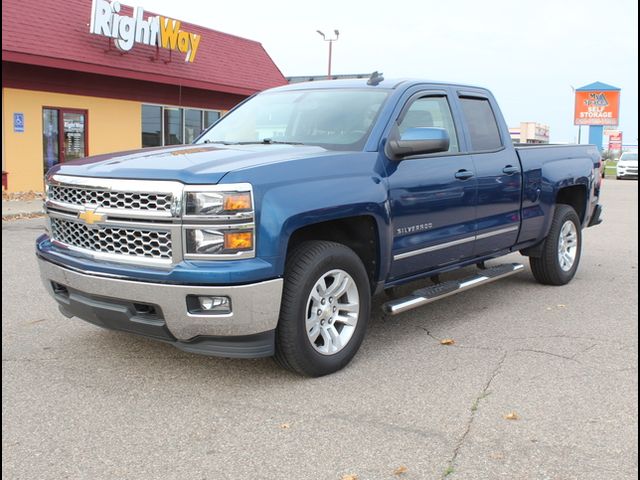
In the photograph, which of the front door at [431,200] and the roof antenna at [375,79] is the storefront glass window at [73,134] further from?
the front door at [431,200]

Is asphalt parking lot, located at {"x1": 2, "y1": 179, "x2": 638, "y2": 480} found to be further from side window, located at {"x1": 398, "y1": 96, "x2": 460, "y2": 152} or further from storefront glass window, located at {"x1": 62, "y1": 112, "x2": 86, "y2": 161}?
storefront glass window, located at {"x1": 62, "y1": 112, "x2": 86, "y2": 161}

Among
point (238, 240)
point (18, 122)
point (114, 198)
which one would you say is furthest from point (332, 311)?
point (18, 122)

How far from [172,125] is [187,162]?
729 inches

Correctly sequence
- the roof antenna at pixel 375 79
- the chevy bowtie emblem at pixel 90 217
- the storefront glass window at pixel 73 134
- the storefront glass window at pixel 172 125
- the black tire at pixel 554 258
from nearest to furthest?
the chevy bowtie emblem at pixel 90 217
the roof antenna at pixel 375 79
the black tire at pixel 554 258
the storefront glass window at pixel 73 134
the storefront glass window at pixel 172 125

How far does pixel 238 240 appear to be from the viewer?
3.81 m

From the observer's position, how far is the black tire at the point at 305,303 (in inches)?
160

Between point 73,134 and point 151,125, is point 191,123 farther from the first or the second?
point 73,134

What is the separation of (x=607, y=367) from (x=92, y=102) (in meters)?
17.5

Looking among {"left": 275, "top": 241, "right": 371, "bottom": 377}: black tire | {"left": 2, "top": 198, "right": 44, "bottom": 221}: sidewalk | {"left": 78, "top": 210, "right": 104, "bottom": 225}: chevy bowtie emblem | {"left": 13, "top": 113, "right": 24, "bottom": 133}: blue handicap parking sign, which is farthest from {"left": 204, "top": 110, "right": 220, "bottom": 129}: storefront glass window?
{"left": 275, "top": 241, "right": 371, "bottom": 377}: black tire

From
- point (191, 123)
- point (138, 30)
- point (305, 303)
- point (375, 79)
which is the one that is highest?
point (138, 30)

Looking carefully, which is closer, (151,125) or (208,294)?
(208,294)

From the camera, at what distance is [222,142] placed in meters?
5.43

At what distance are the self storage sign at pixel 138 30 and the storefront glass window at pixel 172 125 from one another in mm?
1700

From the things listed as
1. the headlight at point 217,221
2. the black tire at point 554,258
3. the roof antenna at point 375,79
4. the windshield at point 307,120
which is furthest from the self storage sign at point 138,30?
the headlight at point 217,221
